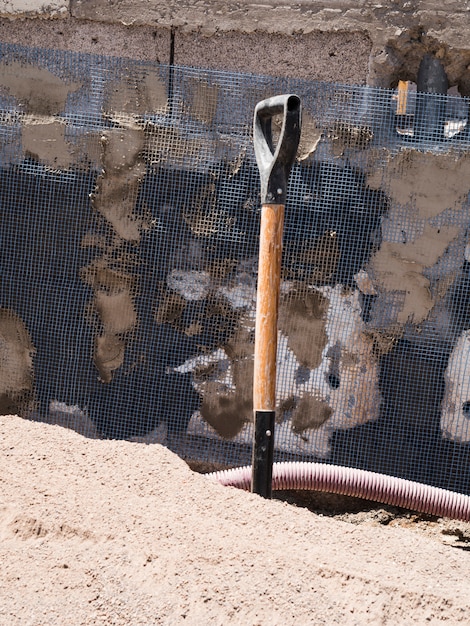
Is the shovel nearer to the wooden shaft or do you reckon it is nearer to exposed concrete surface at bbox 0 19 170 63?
the wooden shaft

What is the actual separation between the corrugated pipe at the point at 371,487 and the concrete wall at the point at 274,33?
1.89m

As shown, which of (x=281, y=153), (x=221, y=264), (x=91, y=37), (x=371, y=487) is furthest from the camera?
(x=91, y=37)

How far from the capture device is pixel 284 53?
3949mm

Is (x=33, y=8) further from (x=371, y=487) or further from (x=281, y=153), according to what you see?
(x=371, y=487)

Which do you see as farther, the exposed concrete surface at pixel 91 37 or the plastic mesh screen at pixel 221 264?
the exposed concrete surface at pixel 91 37

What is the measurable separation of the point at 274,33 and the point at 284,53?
107 mm

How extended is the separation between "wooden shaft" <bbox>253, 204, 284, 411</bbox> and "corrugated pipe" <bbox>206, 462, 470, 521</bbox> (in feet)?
2.18

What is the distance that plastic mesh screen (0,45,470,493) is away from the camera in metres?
3.76

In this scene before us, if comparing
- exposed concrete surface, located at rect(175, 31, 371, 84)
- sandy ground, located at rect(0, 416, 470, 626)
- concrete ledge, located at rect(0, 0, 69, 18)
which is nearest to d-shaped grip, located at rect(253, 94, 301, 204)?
sandy ground, located at rect(0, 416, 470, 626)

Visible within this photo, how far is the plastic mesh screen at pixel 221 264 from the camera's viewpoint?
3.76 meters

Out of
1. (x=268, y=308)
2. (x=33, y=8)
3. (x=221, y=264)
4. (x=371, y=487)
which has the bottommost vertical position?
(x=371, y=487)

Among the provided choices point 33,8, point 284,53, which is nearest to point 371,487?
point 284,53

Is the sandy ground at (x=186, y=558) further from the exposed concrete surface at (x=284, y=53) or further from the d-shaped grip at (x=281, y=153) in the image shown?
the exposed concrete surface at (x=284, y=53)

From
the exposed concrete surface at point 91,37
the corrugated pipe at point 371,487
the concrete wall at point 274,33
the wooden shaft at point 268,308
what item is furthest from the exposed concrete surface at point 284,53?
the corrugated pipe at point 371,487
